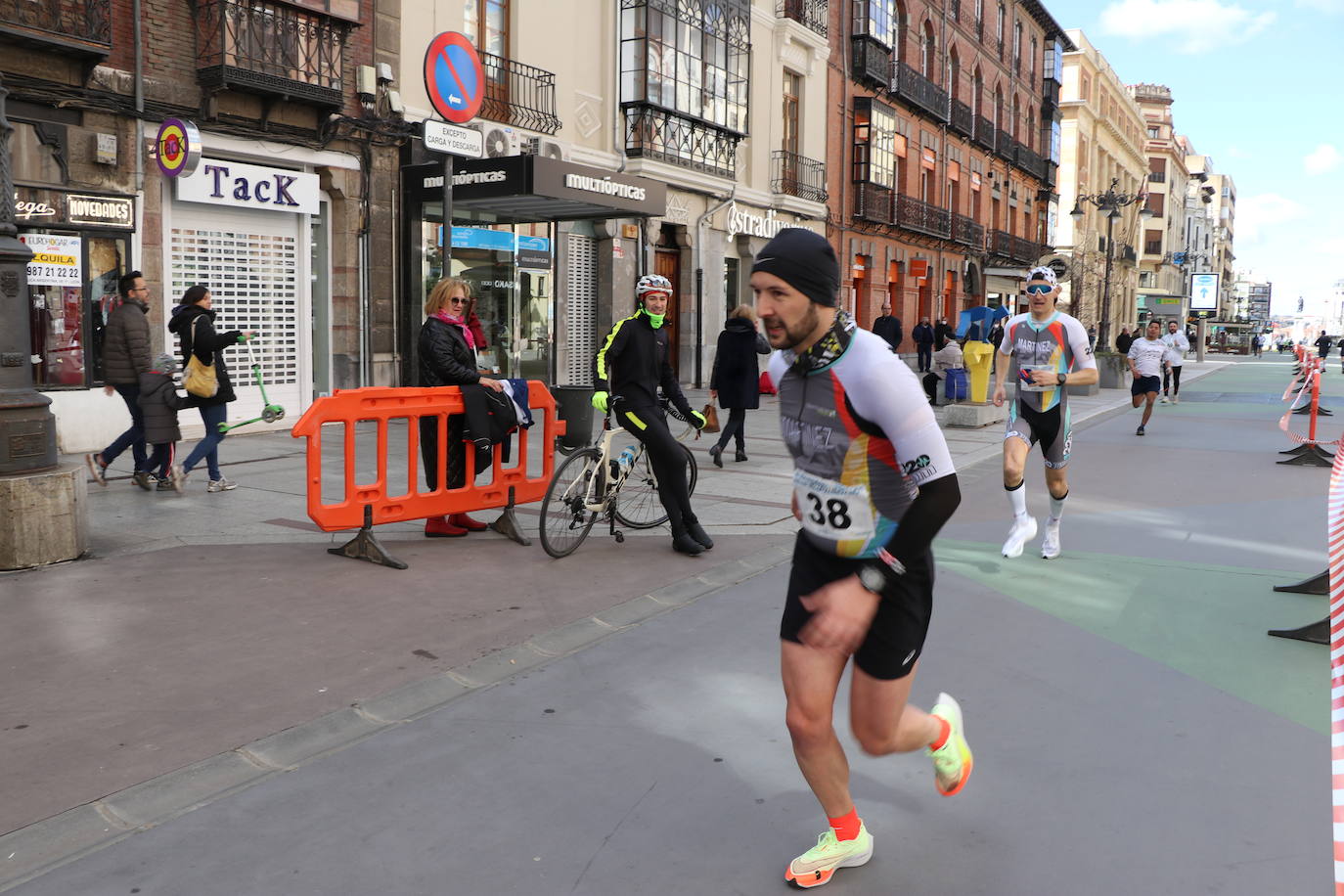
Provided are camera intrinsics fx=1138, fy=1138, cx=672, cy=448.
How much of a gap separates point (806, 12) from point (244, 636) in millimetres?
24376

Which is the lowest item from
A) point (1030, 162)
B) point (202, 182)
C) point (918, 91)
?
point (202, 182)

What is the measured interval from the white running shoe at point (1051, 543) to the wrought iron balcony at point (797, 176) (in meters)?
19.5

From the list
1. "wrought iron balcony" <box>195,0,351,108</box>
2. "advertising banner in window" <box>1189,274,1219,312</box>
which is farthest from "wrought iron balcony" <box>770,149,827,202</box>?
"advertising banner in window" <box>1189,274,1219,312</box>

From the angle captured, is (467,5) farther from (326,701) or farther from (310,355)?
(326,701)

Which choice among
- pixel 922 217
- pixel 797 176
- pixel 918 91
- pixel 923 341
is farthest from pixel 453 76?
pixel 922 217

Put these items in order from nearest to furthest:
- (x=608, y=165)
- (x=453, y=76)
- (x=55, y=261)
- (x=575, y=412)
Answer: (x=453, y=76) → (x=55, y=261) → (x=575, y=412) → (x=608, y=165)

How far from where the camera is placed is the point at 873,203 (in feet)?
101

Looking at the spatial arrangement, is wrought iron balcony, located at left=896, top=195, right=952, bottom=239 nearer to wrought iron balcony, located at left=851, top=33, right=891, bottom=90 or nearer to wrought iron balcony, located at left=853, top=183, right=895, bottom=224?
wrought iron balcony, located at left=853, top=183, right=895, bottom=224

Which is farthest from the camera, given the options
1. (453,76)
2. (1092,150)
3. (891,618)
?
(1092,150)

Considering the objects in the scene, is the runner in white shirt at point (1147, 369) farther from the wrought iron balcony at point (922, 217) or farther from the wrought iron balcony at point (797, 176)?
the wrought iron balcony at point (922, 217)

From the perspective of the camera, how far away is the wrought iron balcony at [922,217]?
1294 inches

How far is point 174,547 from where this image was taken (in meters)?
7.20

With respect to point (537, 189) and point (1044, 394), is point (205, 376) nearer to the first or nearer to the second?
point (537, 189)

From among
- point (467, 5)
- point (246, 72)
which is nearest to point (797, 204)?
point (467, 5)
